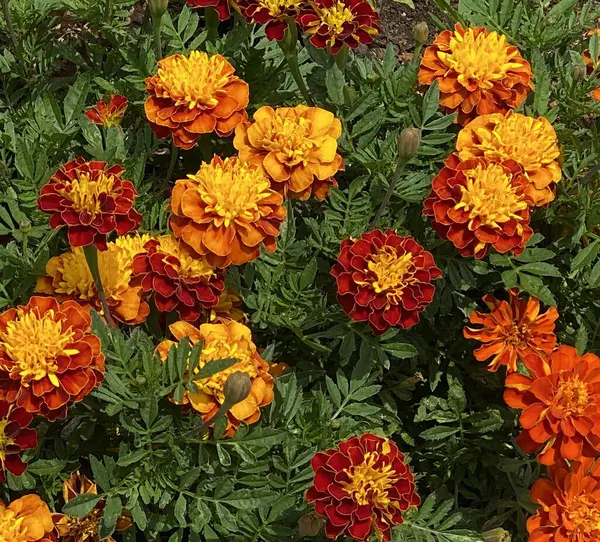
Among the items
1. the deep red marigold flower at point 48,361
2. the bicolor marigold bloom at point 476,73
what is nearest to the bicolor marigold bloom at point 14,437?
the deep red marigold flower at point 48,361

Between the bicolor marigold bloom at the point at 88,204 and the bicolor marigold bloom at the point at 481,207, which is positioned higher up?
the bicolor marigold bloom at the point at 88,204

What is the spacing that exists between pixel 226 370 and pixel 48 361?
0.26 m

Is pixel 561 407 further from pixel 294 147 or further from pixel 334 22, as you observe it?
pixel 334 22

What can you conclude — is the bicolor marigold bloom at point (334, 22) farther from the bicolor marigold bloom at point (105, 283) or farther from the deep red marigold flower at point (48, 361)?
the deep red marigold flower at point (48, 361)

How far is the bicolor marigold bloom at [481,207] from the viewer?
4.42ft

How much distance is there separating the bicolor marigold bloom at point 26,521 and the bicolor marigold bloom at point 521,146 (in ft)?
2.99

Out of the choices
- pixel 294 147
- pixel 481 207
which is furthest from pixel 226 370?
pixel 481 207

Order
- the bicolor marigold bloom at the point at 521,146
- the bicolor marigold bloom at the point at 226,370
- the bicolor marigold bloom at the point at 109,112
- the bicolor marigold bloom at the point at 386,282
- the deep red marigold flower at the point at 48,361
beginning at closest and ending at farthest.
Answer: the deep red marigold flower at the point at 48,361
the bicolor marigold bloom at the point at 226,370
the bicolor marigold bloom at the point at 386,282
the bicolor marigold bloom at the point at 521,146
the bicolor marigold bloom at the point at 109,112

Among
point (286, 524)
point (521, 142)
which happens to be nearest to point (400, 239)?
point (521, 142)

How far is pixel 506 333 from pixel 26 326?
894 millimetres

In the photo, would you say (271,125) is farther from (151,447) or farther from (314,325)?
(151,447)

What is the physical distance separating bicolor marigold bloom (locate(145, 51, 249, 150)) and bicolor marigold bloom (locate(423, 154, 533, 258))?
40cm

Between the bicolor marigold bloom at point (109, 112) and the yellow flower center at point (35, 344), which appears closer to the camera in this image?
the yellow flower center at point (35, 344)

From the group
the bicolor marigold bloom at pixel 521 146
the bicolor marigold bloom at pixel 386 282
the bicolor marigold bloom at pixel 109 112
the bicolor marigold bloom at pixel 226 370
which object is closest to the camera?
the bicolor marigold bloom at pixel 226 370
